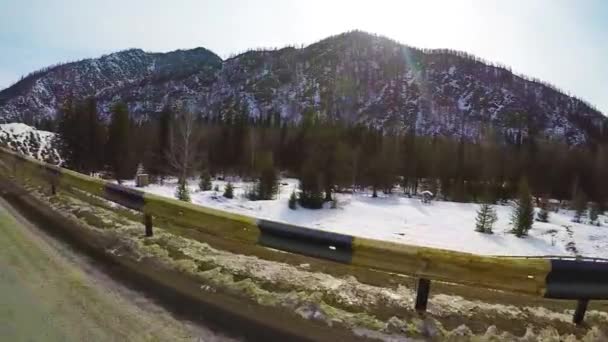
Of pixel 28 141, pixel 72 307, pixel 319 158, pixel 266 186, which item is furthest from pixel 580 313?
pixel 28 141

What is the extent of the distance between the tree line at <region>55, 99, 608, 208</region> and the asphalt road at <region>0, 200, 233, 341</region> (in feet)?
106

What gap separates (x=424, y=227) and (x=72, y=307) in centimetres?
3717

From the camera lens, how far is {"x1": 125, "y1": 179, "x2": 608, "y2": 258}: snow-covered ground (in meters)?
33.0

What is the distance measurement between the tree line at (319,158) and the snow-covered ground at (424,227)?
332 centimetres

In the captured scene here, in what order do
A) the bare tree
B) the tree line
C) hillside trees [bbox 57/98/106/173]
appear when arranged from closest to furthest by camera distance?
1. the bare tree
2. hillside trees [bbox 57/98/106/173]
3. the tree line

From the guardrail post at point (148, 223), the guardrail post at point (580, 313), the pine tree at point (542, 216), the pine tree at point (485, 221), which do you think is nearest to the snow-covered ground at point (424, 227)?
the pine tree at point (485, 221)

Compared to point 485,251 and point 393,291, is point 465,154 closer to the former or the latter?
point 485,251

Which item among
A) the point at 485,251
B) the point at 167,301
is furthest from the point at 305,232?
the point at 485,251

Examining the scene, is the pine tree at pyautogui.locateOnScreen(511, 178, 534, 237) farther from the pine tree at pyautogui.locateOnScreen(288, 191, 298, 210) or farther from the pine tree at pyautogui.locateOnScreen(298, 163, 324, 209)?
the pine tree at pyautogui.locateOnScreen(288, 191, 298, 210)

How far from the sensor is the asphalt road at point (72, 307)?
11.1ft

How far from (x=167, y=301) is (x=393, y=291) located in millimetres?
2603

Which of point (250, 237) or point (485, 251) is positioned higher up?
point (250, 237)

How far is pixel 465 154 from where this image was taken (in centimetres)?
8688

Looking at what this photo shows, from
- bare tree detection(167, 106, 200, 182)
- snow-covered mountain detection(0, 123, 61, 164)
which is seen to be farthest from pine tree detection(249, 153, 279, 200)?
snow-covered mountain detection(0, 123, 61, 164)
